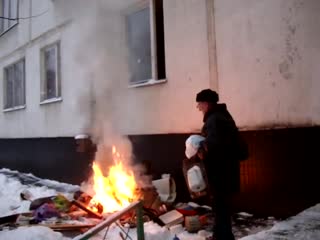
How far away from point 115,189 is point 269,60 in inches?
128

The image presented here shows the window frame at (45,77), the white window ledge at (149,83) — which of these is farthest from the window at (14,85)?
the white window ledge at (149,83)

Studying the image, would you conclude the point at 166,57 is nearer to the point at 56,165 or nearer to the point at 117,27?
the point at 117,27

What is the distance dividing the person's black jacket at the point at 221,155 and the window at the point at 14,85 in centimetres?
1013

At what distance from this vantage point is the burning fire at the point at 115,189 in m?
6.48

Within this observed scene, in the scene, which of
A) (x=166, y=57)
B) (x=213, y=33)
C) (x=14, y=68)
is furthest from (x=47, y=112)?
(x=213, y=33)

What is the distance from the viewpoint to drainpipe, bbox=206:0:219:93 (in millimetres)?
6199

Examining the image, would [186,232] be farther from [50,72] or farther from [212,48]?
[50,72]

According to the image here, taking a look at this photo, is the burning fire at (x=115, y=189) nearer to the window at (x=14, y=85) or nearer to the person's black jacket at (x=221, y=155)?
the person's black jacket at (x=221, y=155)

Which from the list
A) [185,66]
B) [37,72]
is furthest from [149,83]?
[37,72]

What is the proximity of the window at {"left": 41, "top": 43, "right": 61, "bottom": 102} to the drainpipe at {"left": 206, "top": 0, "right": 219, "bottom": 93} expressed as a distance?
547cm

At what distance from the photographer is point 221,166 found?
4.15m

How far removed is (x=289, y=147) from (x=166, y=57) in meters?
2.91

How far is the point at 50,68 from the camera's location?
11203 millimetres

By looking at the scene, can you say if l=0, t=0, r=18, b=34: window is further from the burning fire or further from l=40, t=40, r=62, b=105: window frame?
the burning fire
